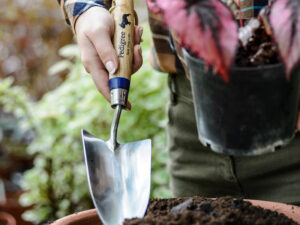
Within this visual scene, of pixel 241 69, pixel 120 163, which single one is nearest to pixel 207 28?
pixel 241 69

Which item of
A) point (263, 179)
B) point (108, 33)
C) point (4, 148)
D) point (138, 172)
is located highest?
point (108, 33)

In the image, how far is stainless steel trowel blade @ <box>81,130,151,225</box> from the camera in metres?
0.91

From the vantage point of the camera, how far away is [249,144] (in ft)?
2.30

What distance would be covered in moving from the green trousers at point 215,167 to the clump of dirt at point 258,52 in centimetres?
61

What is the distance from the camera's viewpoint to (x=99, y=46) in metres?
1.01

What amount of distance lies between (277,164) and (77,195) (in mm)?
1247

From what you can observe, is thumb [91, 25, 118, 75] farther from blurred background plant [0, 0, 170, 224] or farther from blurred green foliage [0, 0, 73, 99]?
blurred green foliage [0, 0, 73, 99]

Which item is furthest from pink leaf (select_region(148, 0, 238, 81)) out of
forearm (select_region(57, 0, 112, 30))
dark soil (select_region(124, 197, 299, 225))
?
forearm (select_region(57, 0, 112, 30))

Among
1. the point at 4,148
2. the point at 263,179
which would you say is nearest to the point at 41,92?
the point at 4,148

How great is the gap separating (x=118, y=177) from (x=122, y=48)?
289 millimetres

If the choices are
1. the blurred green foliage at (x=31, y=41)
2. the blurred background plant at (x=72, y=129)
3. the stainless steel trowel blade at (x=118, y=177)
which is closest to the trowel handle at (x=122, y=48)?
the stainless steel trowel blade at (x=118, y=177)

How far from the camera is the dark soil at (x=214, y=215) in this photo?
782 millimetres

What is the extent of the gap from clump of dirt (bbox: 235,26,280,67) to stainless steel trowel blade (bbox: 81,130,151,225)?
379 millimetres

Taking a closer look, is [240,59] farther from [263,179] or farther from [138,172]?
[263,179]
